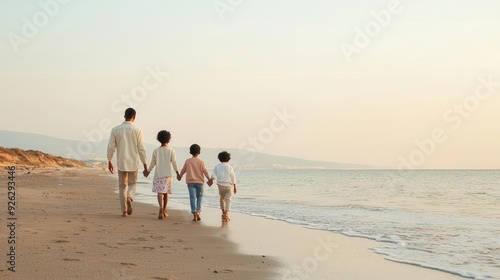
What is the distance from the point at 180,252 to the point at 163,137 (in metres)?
5.06

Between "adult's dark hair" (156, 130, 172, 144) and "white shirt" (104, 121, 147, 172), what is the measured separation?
2.35 feet

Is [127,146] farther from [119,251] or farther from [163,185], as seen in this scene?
[119,251]

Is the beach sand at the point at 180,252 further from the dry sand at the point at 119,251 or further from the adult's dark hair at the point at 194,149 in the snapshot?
the adult's dark hair at the point at 194,149

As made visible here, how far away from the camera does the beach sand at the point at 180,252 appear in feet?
17.6

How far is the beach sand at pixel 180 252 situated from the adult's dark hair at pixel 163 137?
187 cm

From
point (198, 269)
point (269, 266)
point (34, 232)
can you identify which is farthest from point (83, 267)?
point (34, 232)

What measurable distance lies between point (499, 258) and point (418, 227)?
3894mm

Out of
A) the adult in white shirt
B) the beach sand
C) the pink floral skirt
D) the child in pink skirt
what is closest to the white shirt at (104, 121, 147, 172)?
the adult in white shirt

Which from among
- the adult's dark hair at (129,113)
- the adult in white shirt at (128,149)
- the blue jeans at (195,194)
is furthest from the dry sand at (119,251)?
the adult's dark hair at (129,113)

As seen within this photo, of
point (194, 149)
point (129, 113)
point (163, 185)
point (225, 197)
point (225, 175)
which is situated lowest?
point (225, 197)

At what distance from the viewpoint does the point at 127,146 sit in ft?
34.9

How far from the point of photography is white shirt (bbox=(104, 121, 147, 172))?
418 inches

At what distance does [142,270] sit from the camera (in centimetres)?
536

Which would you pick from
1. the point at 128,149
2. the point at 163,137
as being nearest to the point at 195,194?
the point at 163,137
